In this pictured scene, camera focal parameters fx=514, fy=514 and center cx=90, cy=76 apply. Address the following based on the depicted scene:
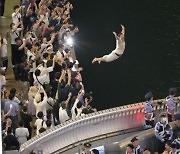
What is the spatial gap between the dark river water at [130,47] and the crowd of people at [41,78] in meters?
2.20

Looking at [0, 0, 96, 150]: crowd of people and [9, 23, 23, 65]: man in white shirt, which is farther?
[9, 23, 23, 65]: man in white shirt

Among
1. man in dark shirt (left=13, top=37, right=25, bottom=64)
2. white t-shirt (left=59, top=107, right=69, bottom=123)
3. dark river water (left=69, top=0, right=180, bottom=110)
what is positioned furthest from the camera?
dark river water (left=69, top=0, right=180, bottom=110)

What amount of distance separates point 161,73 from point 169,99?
6486 millimetres

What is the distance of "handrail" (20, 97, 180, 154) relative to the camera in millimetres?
7277

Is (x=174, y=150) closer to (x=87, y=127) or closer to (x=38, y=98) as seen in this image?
(x=87, y=127)

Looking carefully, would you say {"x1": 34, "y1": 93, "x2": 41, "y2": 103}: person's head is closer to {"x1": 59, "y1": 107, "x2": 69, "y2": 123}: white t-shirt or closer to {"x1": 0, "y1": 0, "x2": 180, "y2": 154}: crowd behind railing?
{"x1": 0, "y1": 0, "x2": 180, "y2": 154}: crowd behind railing

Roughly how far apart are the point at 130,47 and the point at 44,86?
26.0 feet

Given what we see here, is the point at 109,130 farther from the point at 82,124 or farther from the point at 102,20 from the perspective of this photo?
the point at 102,20

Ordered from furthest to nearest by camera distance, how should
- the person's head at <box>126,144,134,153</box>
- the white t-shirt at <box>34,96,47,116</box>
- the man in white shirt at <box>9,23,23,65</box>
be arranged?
the man in white shirt at <box>9,23,23,65</box> < the white t-shirt at <box>34,96,47,116</box> < the person's head at <box>126,144,134,153</box>

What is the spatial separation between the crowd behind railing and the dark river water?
88.5 inches

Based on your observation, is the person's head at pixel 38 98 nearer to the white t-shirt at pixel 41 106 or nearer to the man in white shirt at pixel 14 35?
the white t-shirt at pixel 41 106

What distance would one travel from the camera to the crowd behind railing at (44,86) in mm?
8469

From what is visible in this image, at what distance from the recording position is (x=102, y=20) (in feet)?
65.4

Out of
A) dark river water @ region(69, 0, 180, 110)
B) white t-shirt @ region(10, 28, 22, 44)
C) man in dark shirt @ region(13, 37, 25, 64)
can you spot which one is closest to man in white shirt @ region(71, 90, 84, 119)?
man in dark shirt @ region(13, 37, 25, 64)
